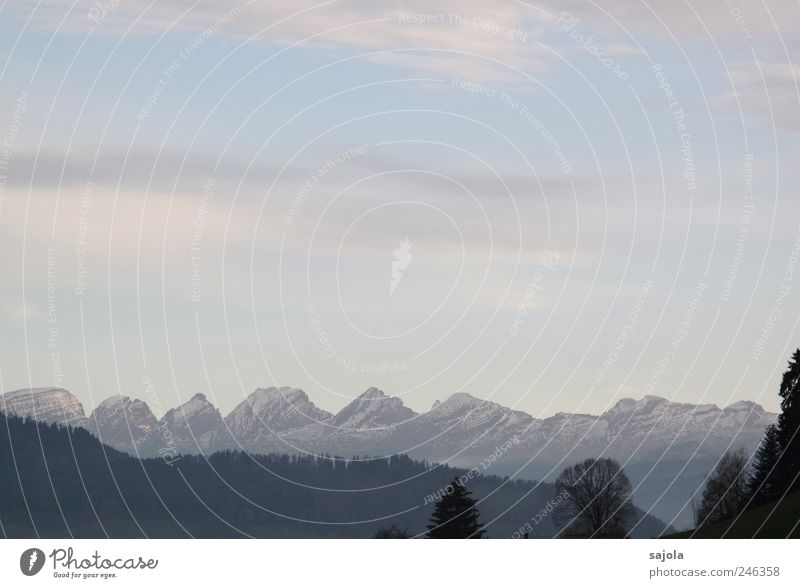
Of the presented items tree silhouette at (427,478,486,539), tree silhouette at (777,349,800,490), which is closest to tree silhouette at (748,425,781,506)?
tree silhouette at (777,349,800,490)

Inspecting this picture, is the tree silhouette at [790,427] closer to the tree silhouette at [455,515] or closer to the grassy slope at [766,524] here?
the grassy slope at [766,524]

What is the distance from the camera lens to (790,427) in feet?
488

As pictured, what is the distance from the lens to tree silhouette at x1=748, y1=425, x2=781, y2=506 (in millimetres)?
138500
